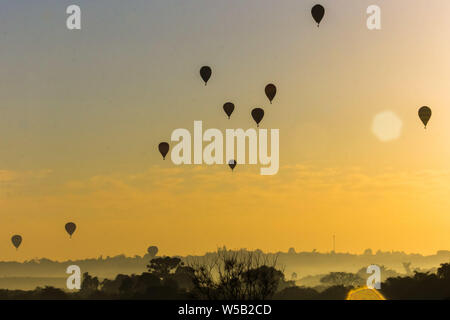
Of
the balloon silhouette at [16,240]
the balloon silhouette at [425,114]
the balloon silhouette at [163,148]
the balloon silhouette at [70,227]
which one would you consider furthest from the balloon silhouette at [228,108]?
the balloon silhouette at [16,240]

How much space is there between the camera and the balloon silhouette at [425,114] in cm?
7995

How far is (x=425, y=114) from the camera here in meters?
81.1

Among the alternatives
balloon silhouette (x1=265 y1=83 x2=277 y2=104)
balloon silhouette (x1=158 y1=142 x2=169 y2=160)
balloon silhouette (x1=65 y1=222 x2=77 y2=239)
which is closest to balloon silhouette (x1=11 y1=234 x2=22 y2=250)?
balloon silhouette (x1=65 y1=222 x2=77 y2=239)

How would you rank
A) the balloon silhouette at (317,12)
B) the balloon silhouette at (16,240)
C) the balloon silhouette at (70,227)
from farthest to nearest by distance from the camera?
the balloon silhouette at (16,240) → the balloon silhouette at (70,227) → the balloon silhouette at (317,12)

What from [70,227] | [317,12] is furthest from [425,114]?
[70,227]

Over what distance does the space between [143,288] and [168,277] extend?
26749 millimetres

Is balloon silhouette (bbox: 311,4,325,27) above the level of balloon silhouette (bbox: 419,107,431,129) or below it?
above

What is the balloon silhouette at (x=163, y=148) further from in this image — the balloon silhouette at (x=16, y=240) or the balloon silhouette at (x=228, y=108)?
the balloon silhouette at (x=16, y=240)

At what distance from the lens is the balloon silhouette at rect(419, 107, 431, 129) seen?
79950 millimetres

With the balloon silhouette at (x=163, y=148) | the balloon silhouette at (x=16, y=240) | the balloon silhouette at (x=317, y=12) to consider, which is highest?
the balloon silhouette at (x=317, y=12)

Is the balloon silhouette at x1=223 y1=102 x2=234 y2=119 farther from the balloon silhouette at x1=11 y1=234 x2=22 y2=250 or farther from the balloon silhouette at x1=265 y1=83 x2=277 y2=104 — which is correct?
the balloon silhouette at x1=11 y1=234 x2=22 y2=250

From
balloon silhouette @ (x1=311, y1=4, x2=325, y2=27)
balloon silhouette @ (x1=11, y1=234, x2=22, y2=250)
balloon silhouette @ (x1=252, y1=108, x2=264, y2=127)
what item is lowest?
balloon silhouette @ (x1=11, y1=234, x2=22, y2=250)
